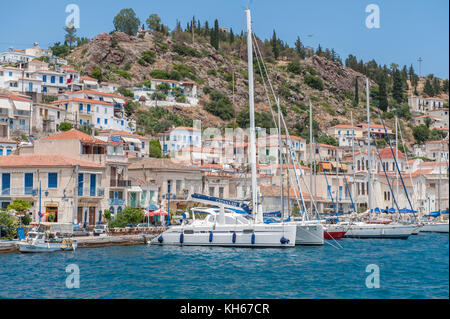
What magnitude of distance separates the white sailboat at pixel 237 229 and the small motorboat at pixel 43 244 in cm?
752

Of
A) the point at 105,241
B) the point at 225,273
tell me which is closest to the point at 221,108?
the point at 105,241

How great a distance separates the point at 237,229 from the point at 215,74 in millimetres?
123262

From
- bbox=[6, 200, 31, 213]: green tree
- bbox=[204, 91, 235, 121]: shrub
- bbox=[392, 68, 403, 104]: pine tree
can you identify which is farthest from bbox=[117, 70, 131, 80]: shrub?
bbox=[6, 200, 31, 213]: green tree

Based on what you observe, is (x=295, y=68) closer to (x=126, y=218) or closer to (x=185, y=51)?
(x=185, y=51)

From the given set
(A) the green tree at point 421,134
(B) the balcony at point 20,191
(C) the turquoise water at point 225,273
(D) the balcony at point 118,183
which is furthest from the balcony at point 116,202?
(A) the green tree at point 421,134

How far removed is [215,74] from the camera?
535ft

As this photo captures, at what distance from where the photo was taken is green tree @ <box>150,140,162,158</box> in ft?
320

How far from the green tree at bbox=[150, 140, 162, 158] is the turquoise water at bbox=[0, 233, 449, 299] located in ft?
177

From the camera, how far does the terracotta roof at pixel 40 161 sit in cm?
5071

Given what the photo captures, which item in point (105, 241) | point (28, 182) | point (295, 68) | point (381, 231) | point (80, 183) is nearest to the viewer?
point (105, 241)

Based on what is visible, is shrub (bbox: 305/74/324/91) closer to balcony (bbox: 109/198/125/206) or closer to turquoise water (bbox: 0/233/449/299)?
balcony (bbox: 109/198/125/206)

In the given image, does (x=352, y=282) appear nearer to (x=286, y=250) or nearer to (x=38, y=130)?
(x=286, y=250)

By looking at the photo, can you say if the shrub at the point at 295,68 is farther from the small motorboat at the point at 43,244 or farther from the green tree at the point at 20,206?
the small motorboat at the point at 43,244
